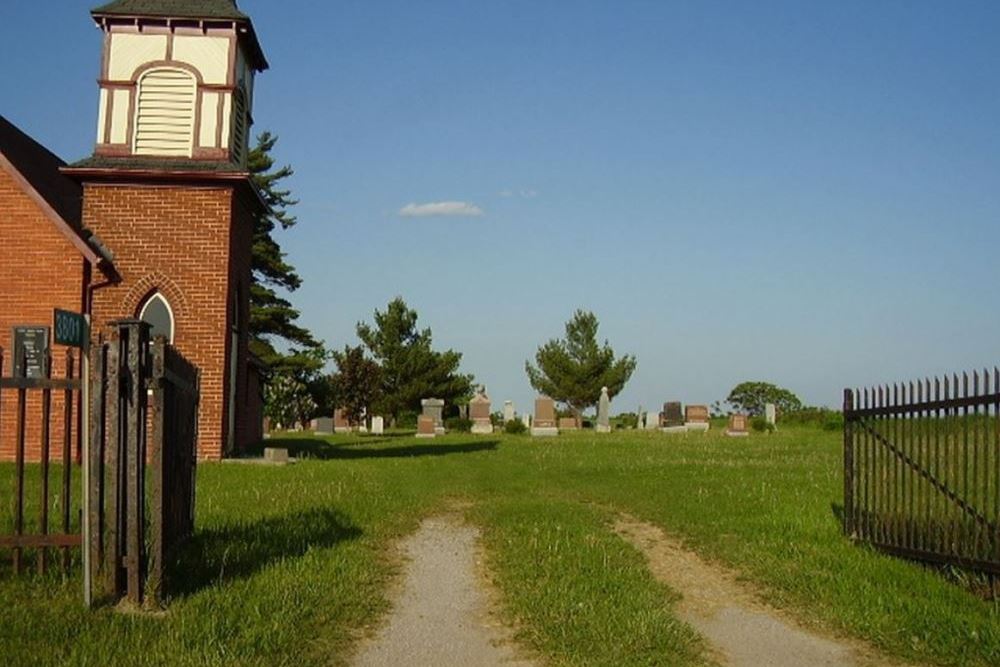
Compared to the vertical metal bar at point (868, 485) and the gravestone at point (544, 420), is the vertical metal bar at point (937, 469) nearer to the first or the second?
the vertical metal bar at point (868, 485)

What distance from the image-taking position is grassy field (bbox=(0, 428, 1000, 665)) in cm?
675

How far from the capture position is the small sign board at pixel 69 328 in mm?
6832

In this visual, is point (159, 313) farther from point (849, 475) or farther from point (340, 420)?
point (340, 420)

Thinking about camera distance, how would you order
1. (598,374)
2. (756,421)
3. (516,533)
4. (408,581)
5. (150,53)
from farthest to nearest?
1. (598,374)
2. (756,421)
3. (150,53)
4. (516,533)
5. (408,581)

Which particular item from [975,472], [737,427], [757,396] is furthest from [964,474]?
[757,396]

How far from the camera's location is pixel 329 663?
21.6ft

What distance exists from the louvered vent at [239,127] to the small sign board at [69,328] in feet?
53.2

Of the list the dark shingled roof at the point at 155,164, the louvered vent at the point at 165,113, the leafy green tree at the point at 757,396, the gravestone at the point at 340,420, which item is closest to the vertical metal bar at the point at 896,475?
the dark shingled roof at the point at 155,164

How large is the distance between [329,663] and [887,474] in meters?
6.23

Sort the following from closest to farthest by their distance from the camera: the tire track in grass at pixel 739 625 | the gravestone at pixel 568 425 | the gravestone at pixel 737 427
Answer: the tire track in grass at pixel 739 625, the gravestone at pixel 737 427, the gravestone at pixel 568 425

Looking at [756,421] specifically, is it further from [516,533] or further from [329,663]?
[329,663]

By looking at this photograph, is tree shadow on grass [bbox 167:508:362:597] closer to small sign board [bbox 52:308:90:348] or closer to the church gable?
small sign board [bbox 52:308:90:348]

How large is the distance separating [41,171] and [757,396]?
93.2 m

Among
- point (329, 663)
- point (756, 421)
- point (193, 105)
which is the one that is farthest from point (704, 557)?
point (756, 421)
